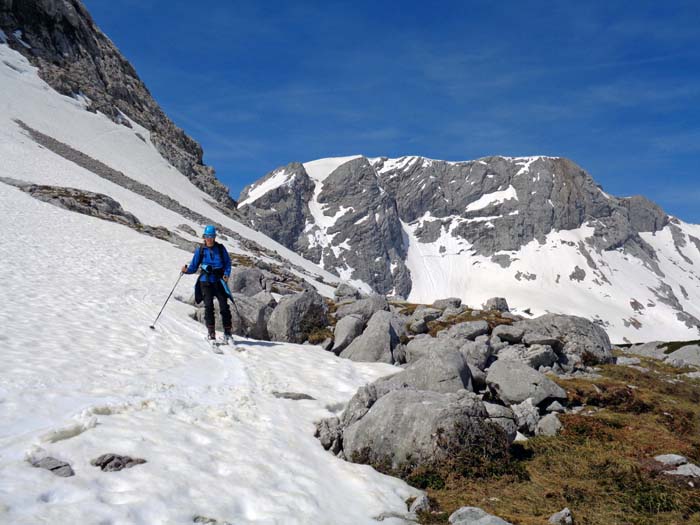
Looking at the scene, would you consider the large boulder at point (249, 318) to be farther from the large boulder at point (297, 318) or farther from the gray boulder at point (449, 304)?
the gray boulder at point (449, 304)

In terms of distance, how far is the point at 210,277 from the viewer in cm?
1474

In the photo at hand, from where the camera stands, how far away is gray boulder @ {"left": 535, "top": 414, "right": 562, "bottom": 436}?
37.2ft

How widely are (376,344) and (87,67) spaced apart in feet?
337

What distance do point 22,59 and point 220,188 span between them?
39899mm

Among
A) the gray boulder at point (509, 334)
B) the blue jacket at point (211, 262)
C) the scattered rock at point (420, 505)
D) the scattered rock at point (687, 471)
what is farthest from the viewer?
the gray boulder at point (509, 334)

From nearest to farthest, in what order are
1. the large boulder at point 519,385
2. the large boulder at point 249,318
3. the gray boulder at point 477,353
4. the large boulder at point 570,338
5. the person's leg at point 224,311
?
the large boulder at point 519,385, the person's leg at point 224,311, the gray boulder at point 477,353, the large boulder at point 249,318, the large boulder at point 570,338

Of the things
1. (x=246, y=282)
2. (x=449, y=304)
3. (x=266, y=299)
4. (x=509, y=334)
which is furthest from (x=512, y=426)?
(x=449, y=304)

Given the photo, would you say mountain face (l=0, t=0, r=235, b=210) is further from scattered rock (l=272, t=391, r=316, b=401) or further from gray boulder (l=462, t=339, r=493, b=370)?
scattered rock (l=272, t=391, r=316, b=401)

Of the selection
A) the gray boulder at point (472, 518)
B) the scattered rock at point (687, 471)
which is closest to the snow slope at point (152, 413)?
the gray boulder at point (472, 518)

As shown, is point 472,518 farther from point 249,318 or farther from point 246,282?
point 246,282

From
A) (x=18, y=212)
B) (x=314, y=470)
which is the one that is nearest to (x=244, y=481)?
(x=314, y=470)

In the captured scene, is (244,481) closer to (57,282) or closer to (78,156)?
(57,282)

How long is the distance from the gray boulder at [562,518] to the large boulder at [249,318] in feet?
41.4

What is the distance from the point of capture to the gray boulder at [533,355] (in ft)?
54.5
